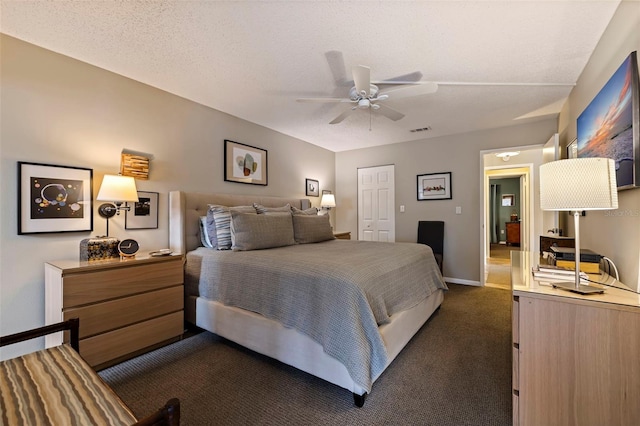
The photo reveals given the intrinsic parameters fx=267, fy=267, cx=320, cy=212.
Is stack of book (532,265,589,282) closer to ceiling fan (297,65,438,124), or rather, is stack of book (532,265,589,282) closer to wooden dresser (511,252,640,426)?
wooden dresser (511,252,640,426)

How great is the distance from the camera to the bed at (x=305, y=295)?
5.18ft

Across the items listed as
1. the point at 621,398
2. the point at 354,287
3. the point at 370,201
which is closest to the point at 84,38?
the point at 354,287

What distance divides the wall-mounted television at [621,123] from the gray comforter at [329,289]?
1.46 m

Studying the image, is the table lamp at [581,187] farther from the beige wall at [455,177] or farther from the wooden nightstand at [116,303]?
the beige wall at [455,177]

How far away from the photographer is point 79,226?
7.34ft

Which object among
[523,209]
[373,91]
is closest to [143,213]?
[373,91]

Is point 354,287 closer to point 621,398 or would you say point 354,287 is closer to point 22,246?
point 621,398

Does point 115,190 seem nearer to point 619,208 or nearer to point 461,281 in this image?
point 619,208

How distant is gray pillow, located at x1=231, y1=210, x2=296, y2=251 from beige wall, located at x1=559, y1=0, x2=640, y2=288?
97.9 inches

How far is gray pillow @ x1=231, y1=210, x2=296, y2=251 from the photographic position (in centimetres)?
255

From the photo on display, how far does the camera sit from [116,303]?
2.01m

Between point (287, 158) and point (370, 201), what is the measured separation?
1.90 meters

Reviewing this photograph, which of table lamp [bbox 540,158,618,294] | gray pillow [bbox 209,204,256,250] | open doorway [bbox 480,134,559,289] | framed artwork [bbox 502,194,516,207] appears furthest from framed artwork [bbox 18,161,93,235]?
framed artwork [bbox 502,194,516,207]

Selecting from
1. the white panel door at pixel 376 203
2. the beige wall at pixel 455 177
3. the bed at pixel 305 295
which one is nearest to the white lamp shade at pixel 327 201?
A: the white panel door at pixel 376 203
